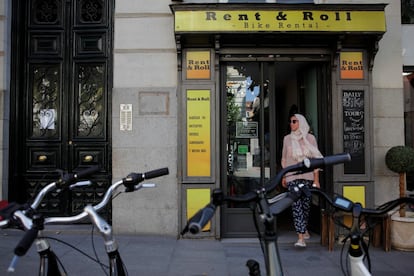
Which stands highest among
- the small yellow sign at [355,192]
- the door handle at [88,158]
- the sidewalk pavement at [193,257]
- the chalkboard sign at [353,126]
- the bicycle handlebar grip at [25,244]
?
the chalkboard sign at [353,126]

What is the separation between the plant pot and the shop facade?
0.61 metres

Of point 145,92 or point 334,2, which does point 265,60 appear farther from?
point 145,92

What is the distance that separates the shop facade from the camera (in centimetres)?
620

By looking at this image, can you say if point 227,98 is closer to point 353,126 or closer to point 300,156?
point 300,156

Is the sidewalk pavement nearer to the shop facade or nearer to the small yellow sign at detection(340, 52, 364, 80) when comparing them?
the shop facade

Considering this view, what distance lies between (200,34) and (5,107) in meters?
3.62

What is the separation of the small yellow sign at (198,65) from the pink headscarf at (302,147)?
165 centimetres

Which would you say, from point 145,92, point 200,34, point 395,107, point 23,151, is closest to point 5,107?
point 23,151

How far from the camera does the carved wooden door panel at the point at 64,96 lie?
7281 mm

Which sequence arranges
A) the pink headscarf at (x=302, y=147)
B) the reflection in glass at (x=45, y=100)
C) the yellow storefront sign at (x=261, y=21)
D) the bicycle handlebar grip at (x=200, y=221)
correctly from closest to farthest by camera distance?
1. the bicycle handlebar grip at (x=200, y=221)
2. the yellow storefront sign at (x=261, y=21)
3. the pink headscarf at (x=302, y=147)
4. the reflection in glass at (x=45, y=100)

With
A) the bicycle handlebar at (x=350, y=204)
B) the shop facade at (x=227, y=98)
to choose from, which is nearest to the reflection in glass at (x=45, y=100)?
the shop facade at (x=227, y=98)

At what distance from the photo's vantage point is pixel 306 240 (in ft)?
21.7

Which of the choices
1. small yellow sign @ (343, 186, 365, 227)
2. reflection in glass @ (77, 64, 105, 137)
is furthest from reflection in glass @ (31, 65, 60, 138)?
small yellow sign @ (343, 186, 365, 227)

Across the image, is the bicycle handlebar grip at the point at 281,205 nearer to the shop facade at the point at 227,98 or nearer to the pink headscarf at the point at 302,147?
the pink headscarf at the point at 302,147
